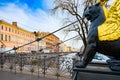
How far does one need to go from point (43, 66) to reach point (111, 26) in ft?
19.7

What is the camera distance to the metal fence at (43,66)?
7.01 metres

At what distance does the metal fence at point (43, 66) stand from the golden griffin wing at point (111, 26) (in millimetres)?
4690

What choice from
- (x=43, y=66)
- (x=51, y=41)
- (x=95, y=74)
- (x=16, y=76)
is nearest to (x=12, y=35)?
(x=51, y=41)

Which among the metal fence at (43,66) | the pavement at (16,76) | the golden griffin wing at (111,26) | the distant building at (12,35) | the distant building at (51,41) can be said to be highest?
the distant building at (12,35)

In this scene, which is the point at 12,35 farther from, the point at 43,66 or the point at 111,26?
the point at 111,26

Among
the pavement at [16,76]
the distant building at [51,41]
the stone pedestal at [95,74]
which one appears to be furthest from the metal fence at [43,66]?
the stone pedestal at [95,74]

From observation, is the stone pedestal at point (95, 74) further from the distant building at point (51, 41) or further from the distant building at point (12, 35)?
the distant building at point (12, 35)

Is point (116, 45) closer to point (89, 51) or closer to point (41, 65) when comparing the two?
point (89, 51)

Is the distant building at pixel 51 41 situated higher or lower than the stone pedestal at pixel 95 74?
higher

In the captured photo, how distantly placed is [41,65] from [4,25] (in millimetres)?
45108

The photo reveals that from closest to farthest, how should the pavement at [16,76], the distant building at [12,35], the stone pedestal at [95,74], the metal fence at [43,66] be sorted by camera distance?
the stone pedestal at [95,74] < the pavement at [16,76] < the metal fence at [43,66] < the distant building at [12,35]

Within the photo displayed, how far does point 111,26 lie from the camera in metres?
1.94

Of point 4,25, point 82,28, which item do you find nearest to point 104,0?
point 82,28

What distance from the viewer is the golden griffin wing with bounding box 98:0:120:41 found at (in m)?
1.92
